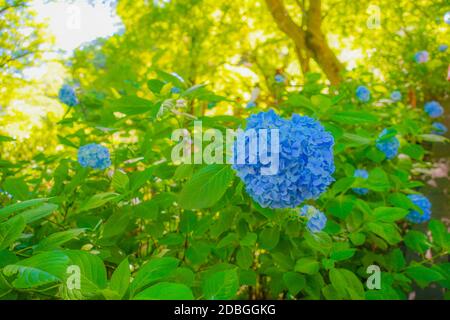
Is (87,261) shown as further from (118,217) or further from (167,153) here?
(167,153)

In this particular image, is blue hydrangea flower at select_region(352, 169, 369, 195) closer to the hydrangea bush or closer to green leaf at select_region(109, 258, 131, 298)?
the hydrangea bush

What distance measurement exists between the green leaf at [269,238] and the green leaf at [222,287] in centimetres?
36

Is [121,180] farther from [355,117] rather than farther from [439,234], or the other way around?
[439,234]

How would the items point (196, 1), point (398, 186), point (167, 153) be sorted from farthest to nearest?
point (196, 1)
point (398, 186)
point (167, 153)

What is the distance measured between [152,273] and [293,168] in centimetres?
36

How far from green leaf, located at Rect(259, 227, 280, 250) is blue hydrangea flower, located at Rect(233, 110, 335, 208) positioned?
17 cm

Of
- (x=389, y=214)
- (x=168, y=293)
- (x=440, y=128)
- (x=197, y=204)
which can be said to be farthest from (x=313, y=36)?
(x=168, y=293)

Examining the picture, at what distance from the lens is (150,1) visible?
4.28 m

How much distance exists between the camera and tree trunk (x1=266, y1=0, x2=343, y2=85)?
3.33m

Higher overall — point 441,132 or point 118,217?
point 441,132

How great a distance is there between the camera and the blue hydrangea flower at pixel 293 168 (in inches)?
31.8

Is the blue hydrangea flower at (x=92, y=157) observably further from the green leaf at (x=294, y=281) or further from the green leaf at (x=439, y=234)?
Result: the green leaf at (x=439, y=234)
